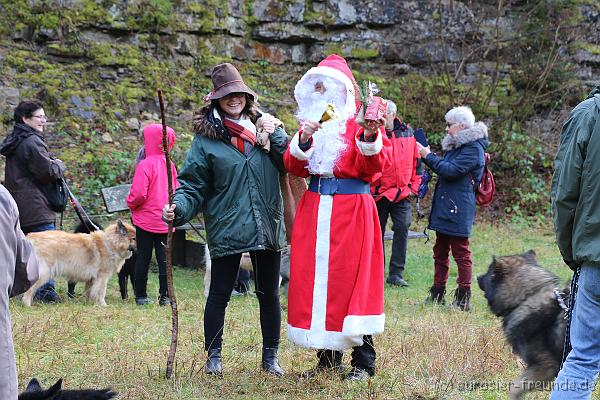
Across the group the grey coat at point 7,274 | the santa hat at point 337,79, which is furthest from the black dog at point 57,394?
the santa hat at point 337,79

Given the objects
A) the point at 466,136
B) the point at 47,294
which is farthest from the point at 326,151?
the point at 47,294

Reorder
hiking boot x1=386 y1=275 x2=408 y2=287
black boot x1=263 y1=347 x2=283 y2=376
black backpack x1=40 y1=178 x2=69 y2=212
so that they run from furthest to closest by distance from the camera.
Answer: hiking boot x1=386 y1=275 x2=408 y2=287
black backpack x1=40 y1=178 x2=69 y2=212
black boot x1=263 y1=347 x2=283 y2=376

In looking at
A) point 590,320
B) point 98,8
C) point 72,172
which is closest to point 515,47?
point 98,8

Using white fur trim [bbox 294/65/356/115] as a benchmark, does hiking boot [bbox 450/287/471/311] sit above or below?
below

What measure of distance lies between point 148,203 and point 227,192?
3.28m

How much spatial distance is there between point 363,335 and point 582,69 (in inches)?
519

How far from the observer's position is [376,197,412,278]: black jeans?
9.20 m

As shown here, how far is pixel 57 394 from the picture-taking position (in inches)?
139

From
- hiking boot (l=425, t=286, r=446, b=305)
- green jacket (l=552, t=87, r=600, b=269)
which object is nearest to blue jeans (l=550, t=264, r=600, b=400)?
green jacket (l=552, t=87, r=600, b=269)

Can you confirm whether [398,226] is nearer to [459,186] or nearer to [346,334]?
[459,186]

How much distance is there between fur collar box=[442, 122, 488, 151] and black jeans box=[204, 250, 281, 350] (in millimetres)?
3259

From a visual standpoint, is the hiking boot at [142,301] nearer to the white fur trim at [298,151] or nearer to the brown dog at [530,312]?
the white fur trim at [298,151]

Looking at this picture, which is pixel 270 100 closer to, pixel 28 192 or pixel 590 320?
pixel 28 192

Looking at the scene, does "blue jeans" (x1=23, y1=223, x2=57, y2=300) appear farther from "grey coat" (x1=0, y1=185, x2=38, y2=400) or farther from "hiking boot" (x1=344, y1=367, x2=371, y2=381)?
"grey coat" (x1=0, y1=185, x2=38, y2=400)
